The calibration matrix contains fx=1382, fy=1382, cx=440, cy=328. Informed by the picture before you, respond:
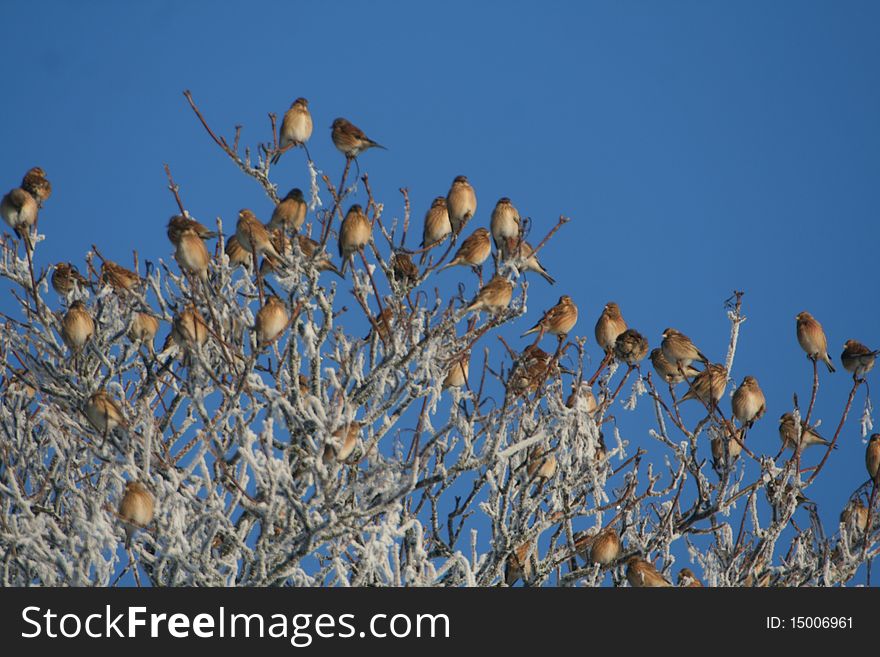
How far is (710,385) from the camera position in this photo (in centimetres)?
905

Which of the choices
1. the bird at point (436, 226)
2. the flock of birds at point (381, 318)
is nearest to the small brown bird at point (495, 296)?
the flock of birds at point (381, 318)

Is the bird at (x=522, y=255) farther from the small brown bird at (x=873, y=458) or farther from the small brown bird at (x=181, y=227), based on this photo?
the small brown bird at (x=873, y=458)

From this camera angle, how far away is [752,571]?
9047 mm

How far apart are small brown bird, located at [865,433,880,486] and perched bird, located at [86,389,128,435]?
494 cm

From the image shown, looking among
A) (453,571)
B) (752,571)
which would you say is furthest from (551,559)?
(752,571)

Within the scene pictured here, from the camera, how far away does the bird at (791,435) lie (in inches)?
381

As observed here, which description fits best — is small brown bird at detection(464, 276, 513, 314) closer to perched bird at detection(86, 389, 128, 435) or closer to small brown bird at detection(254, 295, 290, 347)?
small brown bird at detection(254, 295, 290, 347)

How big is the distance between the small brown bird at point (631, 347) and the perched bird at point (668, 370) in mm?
231

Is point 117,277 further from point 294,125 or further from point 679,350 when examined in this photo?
point 679,350

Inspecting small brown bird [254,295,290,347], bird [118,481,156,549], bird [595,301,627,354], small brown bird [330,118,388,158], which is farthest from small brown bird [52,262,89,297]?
bird [595,301,627,354]
